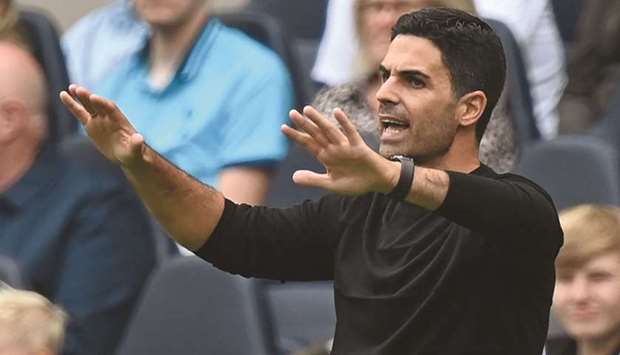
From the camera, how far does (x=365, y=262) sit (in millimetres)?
3465

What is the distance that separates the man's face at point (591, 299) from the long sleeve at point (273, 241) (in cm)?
103

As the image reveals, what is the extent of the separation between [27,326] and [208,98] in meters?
1.62

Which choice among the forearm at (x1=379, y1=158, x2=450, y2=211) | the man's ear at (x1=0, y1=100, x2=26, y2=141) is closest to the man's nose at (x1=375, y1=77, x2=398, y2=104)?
the forearm at (x1=379, y1=158, x2=450, y2=211)

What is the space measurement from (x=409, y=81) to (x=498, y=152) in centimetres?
171

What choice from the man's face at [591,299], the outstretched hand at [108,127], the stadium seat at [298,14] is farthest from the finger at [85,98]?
the stadium seat at [298,14]

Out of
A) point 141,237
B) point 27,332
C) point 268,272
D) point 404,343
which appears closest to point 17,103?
point 141,237

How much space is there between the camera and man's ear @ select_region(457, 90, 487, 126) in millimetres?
3441

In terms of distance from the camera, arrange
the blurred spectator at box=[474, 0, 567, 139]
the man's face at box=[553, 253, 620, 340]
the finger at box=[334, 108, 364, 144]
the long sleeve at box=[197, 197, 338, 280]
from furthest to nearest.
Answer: the blurred spectator at box=[474, 0, 567, 139] → the man's face at box=[553, 253, 620, 340] → the long sleeve at box=[197, 197, 338, 280] → the finger at box=[334, 108, 364, 144]

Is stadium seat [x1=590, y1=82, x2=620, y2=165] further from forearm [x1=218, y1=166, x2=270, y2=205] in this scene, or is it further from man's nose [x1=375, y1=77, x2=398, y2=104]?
man's nose [x1=375, y1=77, x2=398, y2=104]

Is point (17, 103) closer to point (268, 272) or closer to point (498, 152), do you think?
point (498, 152)

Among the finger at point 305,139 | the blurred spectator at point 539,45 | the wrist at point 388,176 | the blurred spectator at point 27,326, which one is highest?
the finger at point 305,139

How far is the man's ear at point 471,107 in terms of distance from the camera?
3.44 m

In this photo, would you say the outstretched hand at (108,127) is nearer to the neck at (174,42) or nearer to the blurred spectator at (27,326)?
the blurred spectator at (27,326)

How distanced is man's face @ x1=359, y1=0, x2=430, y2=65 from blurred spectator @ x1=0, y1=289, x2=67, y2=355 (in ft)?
5.12
